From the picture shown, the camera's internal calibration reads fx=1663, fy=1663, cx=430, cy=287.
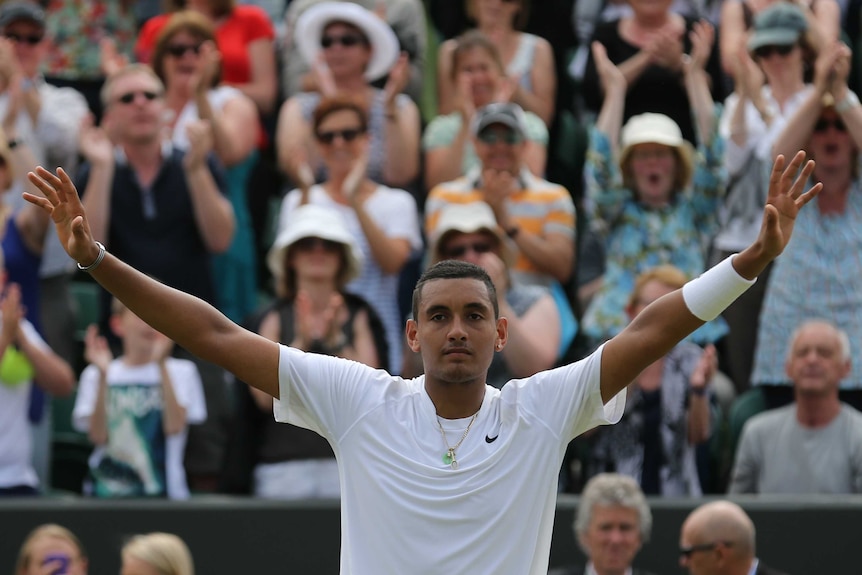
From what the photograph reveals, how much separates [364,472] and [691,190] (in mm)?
4922

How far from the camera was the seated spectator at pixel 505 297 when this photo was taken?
8.09 m

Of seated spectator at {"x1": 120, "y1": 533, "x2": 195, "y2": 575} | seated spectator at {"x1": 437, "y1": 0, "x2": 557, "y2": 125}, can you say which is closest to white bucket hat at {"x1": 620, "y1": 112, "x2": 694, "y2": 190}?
seated spectator at {"x1": 437, "y1": 0, "x2": 557, "y2": 125}

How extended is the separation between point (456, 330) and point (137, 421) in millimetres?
4282

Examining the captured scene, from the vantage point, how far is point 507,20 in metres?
9.95

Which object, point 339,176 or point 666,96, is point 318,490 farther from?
point 666,96

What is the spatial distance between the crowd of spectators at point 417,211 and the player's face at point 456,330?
3.81m

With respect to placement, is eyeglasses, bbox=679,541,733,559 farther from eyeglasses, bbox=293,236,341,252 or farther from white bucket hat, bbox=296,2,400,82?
white bucket hat, bbox=296,2,400,82

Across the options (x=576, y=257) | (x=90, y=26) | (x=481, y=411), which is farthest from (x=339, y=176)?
(x=481, y=411)

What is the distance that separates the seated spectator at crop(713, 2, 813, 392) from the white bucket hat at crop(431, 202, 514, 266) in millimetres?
1324

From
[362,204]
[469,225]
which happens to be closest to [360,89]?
[362,204]

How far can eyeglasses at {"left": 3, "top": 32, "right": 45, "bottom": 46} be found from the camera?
30.7 ft

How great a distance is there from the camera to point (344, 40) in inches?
376

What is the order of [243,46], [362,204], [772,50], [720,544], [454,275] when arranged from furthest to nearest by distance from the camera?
[243,46] < [772,50] < [362,204] < [720,544] < [454,275]

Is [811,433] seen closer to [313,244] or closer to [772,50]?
[772,50]
